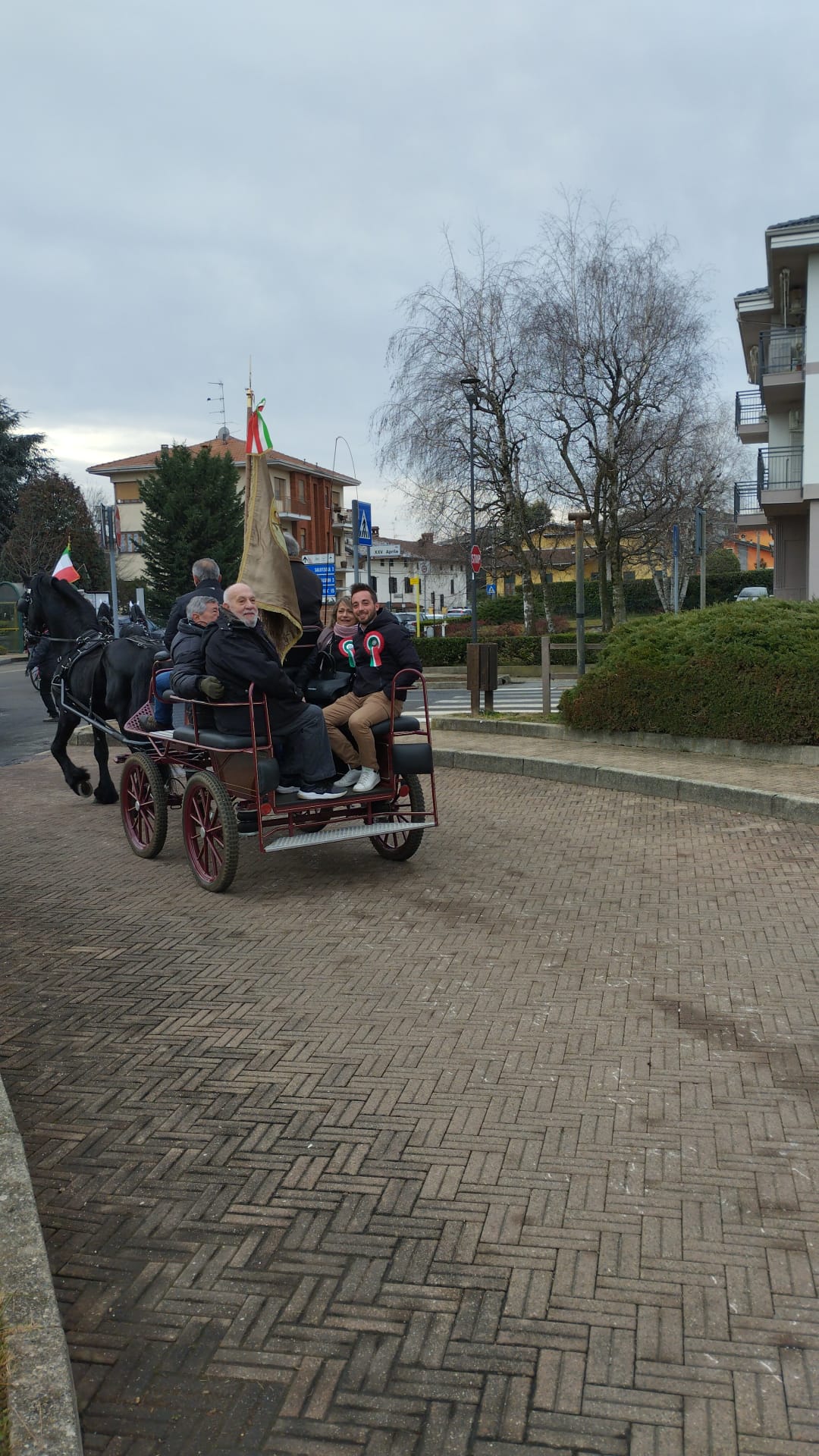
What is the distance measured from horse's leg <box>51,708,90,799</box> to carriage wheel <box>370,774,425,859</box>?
4128 millimetres

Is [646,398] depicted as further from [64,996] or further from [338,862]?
[64,996]

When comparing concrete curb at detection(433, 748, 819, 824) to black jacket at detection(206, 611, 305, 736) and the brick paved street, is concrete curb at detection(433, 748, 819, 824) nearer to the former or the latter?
the brick paved street

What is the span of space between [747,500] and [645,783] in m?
27.8

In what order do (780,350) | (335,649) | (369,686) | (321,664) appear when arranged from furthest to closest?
(780,350), (321,664), (335,649), (369,686)

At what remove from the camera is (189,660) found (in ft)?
24.6

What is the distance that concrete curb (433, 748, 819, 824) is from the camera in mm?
8953

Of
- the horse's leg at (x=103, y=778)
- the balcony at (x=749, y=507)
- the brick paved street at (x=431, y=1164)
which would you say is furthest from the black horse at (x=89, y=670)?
the balcony at (x=749, y=507)

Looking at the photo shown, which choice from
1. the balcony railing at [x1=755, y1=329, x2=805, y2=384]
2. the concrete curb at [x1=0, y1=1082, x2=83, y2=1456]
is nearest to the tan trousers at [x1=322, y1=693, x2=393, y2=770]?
the concrete curb at [x1=0, y1=1082, x2=83, y2=1456]

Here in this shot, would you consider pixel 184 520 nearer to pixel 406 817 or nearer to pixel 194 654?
pixel 194 654

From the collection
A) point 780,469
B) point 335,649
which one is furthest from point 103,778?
point 780,469

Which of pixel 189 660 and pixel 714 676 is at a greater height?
pixel 189 660

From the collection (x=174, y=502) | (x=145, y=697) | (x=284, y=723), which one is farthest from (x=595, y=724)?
(x=174, y=502)

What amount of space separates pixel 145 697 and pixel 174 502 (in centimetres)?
3867

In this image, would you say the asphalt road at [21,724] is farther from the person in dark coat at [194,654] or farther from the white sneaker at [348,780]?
the white sneaker at [348,780]
